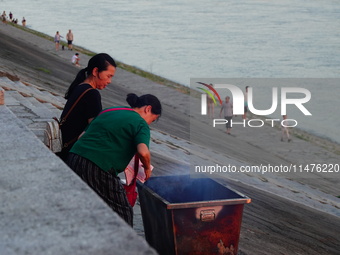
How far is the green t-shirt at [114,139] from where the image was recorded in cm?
503

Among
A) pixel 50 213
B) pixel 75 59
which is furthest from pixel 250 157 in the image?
pixel 50 213

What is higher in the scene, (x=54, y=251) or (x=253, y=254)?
(x=54, y=251)

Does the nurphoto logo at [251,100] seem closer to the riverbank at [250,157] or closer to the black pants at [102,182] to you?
the riverbank at [250,157]

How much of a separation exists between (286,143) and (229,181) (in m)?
17.5

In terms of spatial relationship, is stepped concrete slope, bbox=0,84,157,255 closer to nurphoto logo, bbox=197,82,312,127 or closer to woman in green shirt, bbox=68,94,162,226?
woman in green shirt, bbox=68,94,162,226

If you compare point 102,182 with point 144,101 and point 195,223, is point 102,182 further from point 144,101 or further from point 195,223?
point 195,223

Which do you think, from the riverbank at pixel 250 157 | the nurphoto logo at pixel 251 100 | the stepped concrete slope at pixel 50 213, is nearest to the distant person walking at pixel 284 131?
the nurphoto logo at pixel 251 100

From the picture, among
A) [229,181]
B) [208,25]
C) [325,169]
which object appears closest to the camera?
[229,181]

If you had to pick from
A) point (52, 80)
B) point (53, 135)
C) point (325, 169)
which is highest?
point (53, 135)

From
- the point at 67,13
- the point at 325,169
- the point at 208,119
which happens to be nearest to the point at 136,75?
the point at 208,119

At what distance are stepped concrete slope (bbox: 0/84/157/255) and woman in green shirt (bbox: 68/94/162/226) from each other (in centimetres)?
45

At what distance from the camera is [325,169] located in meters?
27.0

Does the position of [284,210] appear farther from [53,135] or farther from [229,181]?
[53,135]

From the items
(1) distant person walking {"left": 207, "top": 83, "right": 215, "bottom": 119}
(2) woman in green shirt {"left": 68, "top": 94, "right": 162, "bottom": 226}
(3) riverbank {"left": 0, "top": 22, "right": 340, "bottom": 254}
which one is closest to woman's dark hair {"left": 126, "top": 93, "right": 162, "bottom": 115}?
(2) woman in green shirt {"left": 68, "top": 94, "right": 162, "bottom": 226}
